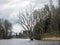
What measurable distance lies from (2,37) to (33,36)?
3026 centimetres

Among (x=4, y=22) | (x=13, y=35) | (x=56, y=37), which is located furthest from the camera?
(x=13, y=35)

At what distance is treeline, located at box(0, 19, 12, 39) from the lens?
3736 inches

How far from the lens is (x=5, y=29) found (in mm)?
97188

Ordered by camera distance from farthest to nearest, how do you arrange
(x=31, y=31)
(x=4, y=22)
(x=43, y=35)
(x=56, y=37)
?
(x=4, y=22)
(x=31, y=31)
(x=43, y=35)
(x=56, y=37)

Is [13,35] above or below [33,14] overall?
below

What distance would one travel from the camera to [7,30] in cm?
9756

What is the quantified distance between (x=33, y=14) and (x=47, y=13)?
538 centimetres

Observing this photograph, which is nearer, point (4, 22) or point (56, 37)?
point (56, 37)

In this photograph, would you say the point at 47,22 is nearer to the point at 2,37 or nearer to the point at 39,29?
the point at 39,29

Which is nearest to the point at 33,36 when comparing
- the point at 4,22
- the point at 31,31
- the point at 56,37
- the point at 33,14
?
the point at 31,31

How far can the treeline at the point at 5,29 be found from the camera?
311ft

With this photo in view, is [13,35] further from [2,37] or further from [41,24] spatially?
[41,24]

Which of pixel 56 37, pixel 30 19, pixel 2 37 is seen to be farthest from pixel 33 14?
pixel 2 37

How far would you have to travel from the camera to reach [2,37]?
99938mm
